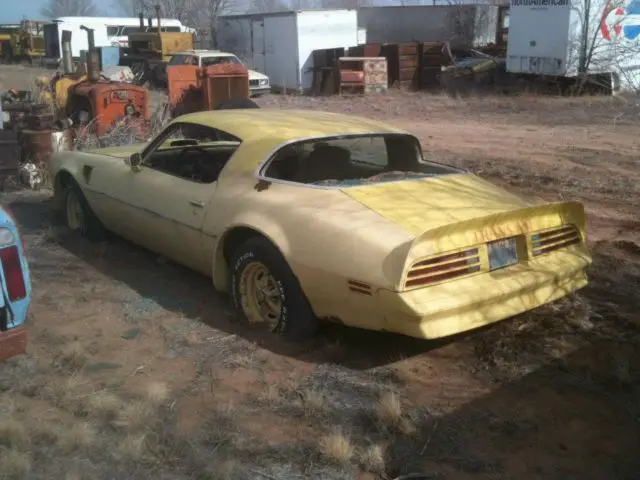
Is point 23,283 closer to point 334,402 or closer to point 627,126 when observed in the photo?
point 334,402

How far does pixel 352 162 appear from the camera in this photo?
5004 millimetres

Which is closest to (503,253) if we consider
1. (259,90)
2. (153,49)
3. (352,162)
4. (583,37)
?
(352,162)

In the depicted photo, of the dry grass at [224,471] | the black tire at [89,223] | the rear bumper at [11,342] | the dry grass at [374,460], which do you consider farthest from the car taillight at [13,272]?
the black tire at [89,223]

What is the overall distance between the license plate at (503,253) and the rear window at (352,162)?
947 millimetres

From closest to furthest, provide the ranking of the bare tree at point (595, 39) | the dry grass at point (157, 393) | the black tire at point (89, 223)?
1. the dry grass at point (157, 393)
2. the black tire at point (89, 223)
3. the bare tree at point (595, 39)

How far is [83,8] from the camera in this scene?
116 meters

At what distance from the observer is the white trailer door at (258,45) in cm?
2602

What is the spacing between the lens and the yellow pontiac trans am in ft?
11.8

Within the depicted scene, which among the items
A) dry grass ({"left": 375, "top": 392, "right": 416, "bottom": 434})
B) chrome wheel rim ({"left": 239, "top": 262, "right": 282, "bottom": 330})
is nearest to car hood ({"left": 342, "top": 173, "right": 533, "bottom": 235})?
chrome wheel rim ({"left": 239, "top": 262, "right": 282, "bottom": 330})

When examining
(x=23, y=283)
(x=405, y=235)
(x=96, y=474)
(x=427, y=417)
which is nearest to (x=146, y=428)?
(x=96, y=474)

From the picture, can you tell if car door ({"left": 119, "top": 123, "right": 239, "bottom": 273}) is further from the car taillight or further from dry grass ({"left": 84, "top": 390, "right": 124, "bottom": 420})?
the car taillight

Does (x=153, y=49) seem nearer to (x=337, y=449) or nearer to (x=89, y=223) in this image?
(x=89, y=223)

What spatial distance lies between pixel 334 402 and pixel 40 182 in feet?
21.0

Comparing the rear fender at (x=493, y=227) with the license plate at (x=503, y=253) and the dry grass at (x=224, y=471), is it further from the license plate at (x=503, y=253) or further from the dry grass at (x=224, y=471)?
the dry grass at (x=224, y=471)
